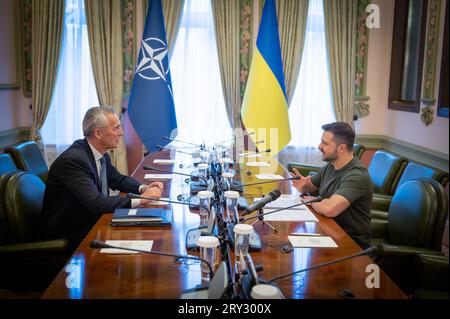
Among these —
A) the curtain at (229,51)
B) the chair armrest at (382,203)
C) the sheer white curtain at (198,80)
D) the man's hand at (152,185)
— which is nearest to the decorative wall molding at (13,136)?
the sheer white curtain at (198,80)

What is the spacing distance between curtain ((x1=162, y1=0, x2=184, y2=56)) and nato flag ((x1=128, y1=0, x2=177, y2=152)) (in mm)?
191

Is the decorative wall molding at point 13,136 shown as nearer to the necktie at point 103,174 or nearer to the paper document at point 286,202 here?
the necktie at point 103,174

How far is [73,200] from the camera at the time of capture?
2266mm

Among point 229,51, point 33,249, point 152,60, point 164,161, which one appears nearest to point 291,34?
point 229,51

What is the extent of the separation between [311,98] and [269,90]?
69 cm

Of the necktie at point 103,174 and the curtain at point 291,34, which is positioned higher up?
the curtain at point 291,34

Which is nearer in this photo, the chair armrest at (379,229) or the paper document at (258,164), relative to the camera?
the chair armrest at (379,229)

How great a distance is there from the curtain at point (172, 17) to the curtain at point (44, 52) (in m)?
0.98

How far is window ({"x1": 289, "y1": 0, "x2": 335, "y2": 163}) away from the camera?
184 inches

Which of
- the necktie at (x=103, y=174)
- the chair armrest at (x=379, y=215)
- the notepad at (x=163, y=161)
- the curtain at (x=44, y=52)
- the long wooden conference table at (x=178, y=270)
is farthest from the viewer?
the curtain at (x=44, y=52)

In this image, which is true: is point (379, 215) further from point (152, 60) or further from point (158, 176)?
point (152, 60)

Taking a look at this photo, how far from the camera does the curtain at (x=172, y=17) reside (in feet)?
14.7
